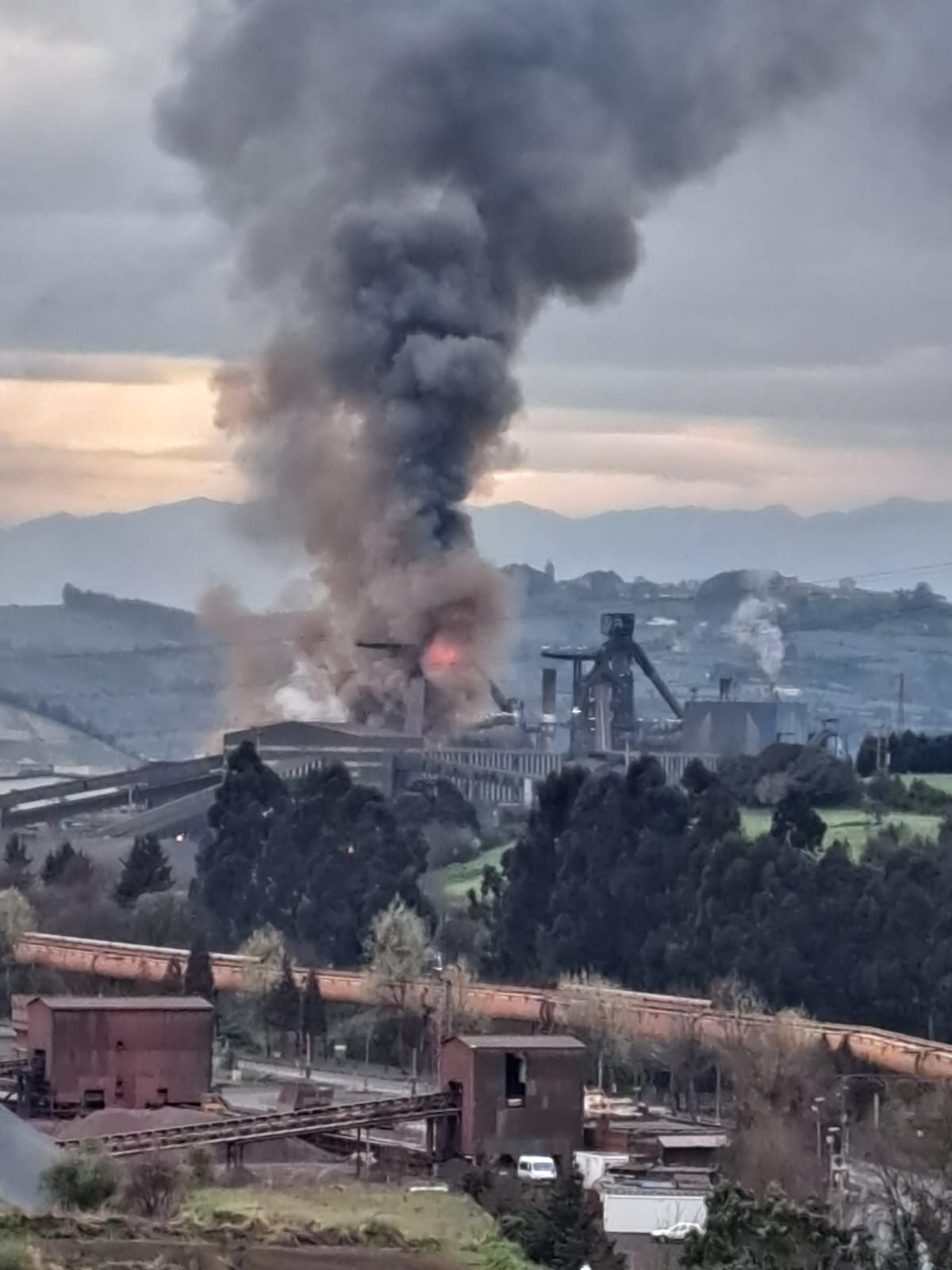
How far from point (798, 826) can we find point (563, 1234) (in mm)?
28151

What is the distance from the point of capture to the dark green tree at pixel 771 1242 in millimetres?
20812

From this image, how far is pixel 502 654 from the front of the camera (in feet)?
260

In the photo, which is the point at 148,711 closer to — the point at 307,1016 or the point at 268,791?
the point at 268,791

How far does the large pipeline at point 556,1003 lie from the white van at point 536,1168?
5031 mm

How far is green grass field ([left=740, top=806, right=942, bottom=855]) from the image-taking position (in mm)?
52312

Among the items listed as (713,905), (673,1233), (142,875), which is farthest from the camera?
(142,875)

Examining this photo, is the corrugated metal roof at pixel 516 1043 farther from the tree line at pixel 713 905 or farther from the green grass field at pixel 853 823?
the green grass field at pixel 853 823

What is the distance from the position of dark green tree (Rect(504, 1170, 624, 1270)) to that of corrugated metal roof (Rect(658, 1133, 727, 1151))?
744 cm

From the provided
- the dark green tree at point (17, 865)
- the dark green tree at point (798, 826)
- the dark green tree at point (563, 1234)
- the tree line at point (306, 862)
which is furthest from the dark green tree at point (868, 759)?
the dark green tree at point (563, 1234)

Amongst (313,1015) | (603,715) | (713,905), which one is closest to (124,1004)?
(313,1015)

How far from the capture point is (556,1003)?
4053 centimetres

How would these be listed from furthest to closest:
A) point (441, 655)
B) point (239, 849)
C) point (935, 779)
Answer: point (441, 655) < point (935, 779) < point (239, 849)

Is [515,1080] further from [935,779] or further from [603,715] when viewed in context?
[603,715]

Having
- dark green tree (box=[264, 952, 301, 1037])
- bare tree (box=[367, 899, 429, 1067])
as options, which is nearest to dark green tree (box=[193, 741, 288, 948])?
bare tree (box=[367, 899, 429, 1067])
